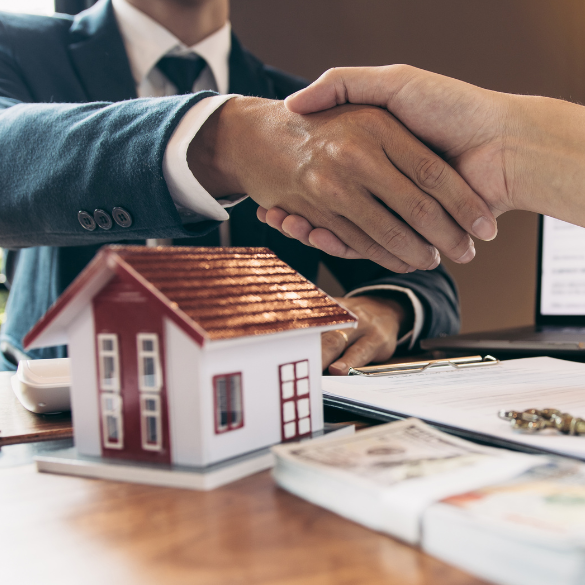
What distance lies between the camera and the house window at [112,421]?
375mm

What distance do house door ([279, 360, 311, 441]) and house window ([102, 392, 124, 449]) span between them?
0.12 meters

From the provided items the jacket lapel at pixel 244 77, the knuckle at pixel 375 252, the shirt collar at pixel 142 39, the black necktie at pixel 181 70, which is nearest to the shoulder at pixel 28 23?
the shirt collar at pixel 142 39

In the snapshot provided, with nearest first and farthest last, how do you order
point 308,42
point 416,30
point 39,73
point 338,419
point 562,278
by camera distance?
point 338,419 → point 39,73 → point 562,278 → point 308,42 → point 416,30

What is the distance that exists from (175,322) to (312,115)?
46 centimetres

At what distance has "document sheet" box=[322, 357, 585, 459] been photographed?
38 cm

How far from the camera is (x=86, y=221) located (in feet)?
2.48

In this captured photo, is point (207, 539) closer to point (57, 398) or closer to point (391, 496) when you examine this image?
point (391, 496)

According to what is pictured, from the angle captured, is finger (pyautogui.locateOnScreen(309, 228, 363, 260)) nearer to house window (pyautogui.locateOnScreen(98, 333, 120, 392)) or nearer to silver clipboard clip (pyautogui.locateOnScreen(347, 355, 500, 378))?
silver clipboard clip (pyautogui.locateOnScreen(347, 355, 500, 378))

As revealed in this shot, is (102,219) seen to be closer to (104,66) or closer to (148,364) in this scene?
(148,364)

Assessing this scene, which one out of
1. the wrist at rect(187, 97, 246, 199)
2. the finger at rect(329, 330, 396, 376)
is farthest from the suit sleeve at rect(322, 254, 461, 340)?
the wrist at rect(187, 97, 246, 199)

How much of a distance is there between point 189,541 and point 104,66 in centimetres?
129

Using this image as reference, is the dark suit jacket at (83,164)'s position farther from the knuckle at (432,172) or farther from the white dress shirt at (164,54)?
the knuckle at (432,172)

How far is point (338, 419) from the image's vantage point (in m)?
0.52

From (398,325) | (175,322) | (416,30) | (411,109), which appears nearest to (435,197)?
(411,109)
